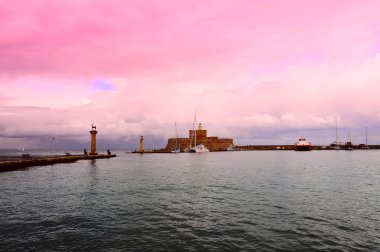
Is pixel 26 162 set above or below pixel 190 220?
above

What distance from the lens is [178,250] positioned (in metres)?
15.4

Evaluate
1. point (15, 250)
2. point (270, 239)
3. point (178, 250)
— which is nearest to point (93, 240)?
point (15, 250)

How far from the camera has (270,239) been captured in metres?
17.1

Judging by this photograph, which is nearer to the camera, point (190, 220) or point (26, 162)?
point (190, 220)

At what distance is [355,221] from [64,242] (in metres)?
19.7

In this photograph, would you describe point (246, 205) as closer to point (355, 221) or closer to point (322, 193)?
point (355, 221)

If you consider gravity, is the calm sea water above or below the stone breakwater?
below

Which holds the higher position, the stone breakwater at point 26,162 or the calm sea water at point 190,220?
the stone breakwater at point 26,162

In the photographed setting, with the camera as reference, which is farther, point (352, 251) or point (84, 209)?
point (84, 209)

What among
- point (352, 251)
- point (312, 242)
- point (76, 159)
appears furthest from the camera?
point (76, 159)

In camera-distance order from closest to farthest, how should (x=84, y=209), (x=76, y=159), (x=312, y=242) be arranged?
(x=312, y=242) → (x=84, y=209) → (x=76, y=159)

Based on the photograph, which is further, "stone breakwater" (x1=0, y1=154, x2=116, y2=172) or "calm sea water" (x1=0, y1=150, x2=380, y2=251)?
"stone breakwater" (x1=0, y1=154, x2=116, y2=172)

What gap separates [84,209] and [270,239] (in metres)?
15.8

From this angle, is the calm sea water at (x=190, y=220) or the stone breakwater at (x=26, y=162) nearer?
the calm sea water at (x=190, y=220)
